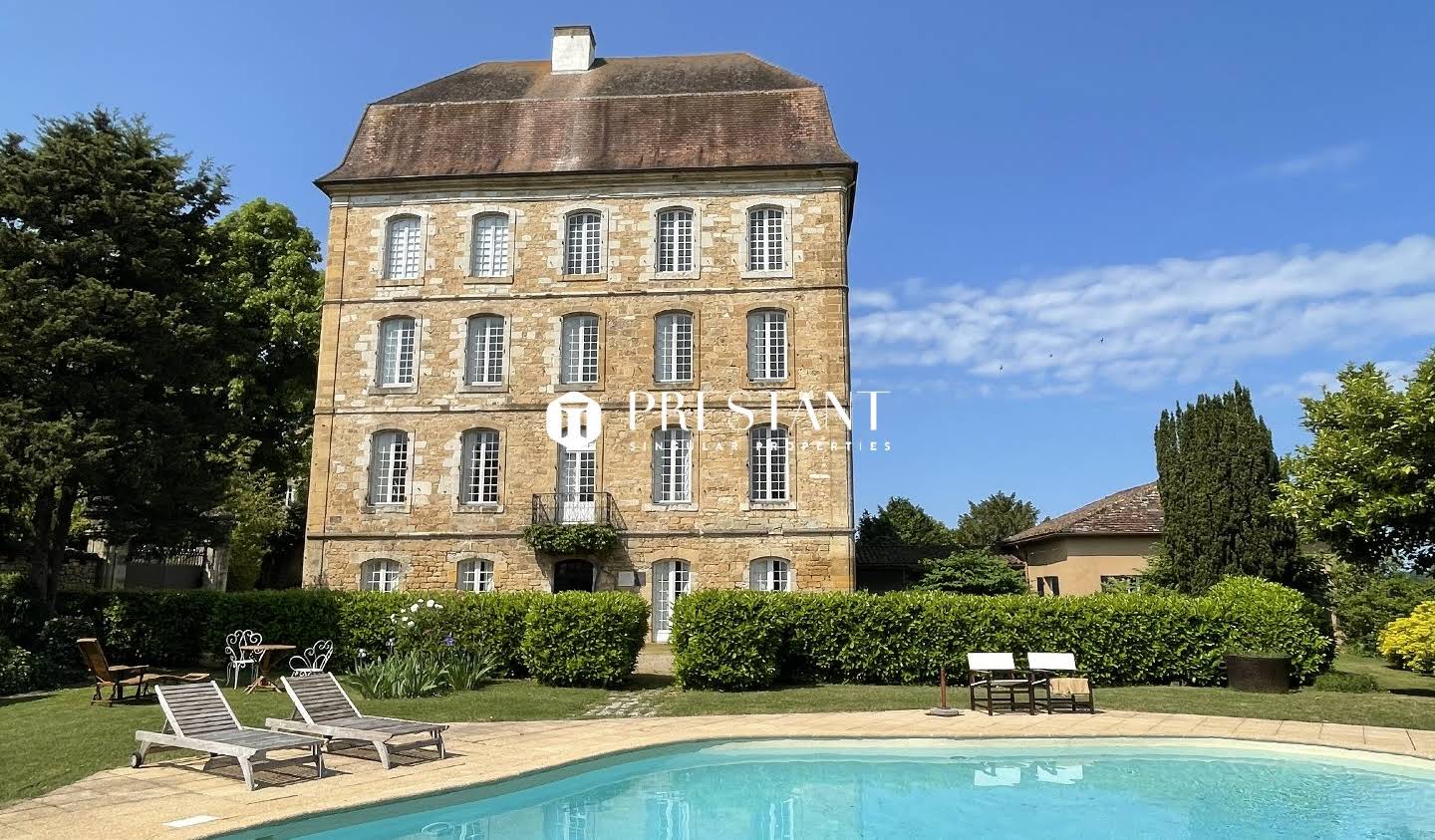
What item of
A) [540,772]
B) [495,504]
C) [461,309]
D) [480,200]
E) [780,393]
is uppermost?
[480,200]

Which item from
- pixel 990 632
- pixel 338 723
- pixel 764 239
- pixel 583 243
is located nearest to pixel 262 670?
pixel 338 723

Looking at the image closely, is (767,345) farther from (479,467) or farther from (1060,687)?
(1060,687)

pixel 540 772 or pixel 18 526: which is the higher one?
pixel 18 526

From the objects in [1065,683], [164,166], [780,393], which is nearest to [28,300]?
[164,166]

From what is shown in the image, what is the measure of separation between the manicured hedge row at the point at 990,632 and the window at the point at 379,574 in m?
10.9

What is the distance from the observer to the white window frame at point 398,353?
2452cm

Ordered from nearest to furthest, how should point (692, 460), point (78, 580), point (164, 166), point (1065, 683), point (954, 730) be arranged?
point (954, 730)
point (1065, 683)
point (164, 166)
point (692, 460)
point (78, 580)

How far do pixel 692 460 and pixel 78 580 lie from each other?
17.8m

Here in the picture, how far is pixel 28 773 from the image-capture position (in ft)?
28.2

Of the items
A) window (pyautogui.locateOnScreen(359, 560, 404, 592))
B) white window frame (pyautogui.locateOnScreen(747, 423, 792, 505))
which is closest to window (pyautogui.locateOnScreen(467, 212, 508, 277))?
window (pyautogui.locateOnScreen(359, 560, 404, 592))

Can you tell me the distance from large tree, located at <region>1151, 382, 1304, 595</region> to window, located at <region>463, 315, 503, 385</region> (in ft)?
52.5

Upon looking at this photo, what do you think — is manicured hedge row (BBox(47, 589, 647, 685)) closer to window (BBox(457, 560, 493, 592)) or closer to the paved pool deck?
the paved pool deck

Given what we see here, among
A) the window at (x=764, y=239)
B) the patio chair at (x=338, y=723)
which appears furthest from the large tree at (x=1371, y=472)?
the patio chair at (x=338, y=723)

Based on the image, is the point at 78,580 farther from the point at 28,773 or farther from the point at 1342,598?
the point at 1342,598
